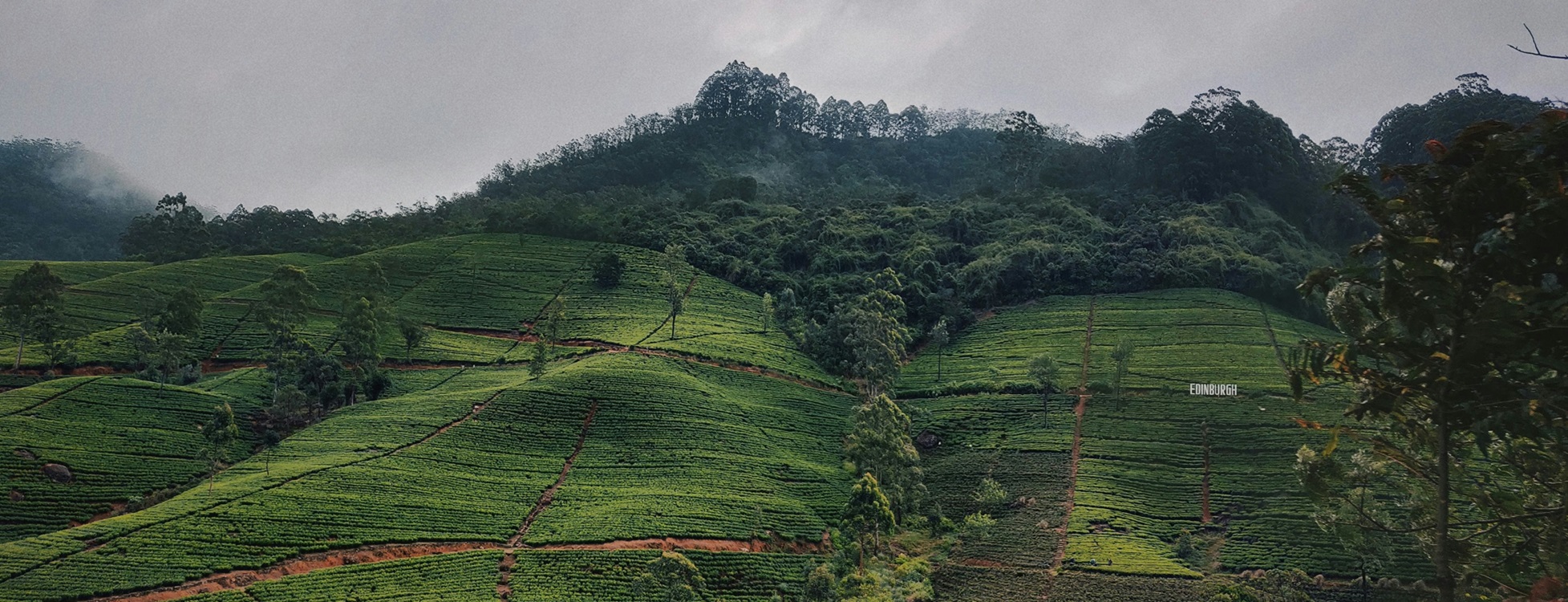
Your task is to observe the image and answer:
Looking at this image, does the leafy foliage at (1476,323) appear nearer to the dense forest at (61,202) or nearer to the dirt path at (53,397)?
the dirt path at (53,397)

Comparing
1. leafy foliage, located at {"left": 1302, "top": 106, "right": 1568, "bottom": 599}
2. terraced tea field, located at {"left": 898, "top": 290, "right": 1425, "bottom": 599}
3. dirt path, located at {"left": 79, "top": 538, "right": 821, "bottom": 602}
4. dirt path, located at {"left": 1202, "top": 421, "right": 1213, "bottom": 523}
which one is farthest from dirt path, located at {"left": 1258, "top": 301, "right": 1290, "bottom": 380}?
leafy foliage, located at {"left": 1302, "top": 106, "right": 1568, "bottom": 599}

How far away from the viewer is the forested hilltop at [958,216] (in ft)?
306

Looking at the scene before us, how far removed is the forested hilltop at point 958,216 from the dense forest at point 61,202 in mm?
23252

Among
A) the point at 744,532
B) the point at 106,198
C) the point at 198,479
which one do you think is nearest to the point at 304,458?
the point at 198,479

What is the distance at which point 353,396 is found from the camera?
6494 cm

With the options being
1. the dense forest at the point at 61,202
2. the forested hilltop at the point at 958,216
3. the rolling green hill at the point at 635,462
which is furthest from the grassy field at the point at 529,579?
the dense forest at the point at 61,202

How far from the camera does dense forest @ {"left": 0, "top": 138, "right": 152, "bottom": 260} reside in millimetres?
125625

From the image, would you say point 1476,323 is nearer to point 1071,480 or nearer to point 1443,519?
point 1443,519

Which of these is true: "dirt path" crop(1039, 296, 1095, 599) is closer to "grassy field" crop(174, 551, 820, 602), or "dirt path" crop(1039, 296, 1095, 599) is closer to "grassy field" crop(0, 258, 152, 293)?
"grassy field" crop(174, 551, 820, 602)

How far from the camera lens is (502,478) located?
51.6 metres

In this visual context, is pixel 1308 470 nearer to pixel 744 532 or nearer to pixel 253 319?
pixel 744 532

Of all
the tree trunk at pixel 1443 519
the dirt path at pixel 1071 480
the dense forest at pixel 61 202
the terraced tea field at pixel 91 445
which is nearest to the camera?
the tree trunk at pixel 1443 519

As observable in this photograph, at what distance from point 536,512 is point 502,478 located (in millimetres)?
4235

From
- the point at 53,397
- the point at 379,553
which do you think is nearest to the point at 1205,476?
the point at 379,553
